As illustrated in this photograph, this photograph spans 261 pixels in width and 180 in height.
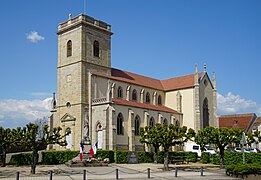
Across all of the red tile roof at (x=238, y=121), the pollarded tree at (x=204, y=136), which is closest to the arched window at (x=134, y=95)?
the pollarded tree at (x=204, y=136)

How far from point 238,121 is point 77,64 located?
42491 millimetres

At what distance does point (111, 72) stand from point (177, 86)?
13893 mm

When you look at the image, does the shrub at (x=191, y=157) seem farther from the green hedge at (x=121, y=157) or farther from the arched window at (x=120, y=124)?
the green hedge at (x=121, y=157)

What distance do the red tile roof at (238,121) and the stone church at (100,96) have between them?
18871mm

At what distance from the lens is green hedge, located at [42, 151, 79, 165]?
37438mm

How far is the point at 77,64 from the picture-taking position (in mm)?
46062

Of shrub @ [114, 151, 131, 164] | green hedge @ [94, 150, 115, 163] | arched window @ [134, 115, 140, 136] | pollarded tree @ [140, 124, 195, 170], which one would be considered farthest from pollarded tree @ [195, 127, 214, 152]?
arched window @ [134, 115, 140, 136]

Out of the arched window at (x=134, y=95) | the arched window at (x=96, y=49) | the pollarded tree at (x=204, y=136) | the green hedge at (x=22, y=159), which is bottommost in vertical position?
the green hedge at (x=22, y=159)

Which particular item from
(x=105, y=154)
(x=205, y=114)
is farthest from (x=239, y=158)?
(x=205, y=114)

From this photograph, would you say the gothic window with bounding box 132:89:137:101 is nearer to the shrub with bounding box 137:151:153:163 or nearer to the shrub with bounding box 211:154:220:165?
the shrub with bounding box 137:151:153:163

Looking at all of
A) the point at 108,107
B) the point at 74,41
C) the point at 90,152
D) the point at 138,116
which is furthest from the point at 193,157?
the point at 74,41

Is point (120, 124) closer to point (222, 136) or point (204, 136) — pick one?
point (204, 136)

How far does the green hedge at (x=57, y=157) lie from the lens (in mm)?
37438

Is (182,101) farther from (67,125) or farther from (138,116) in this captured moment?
(67,125)
